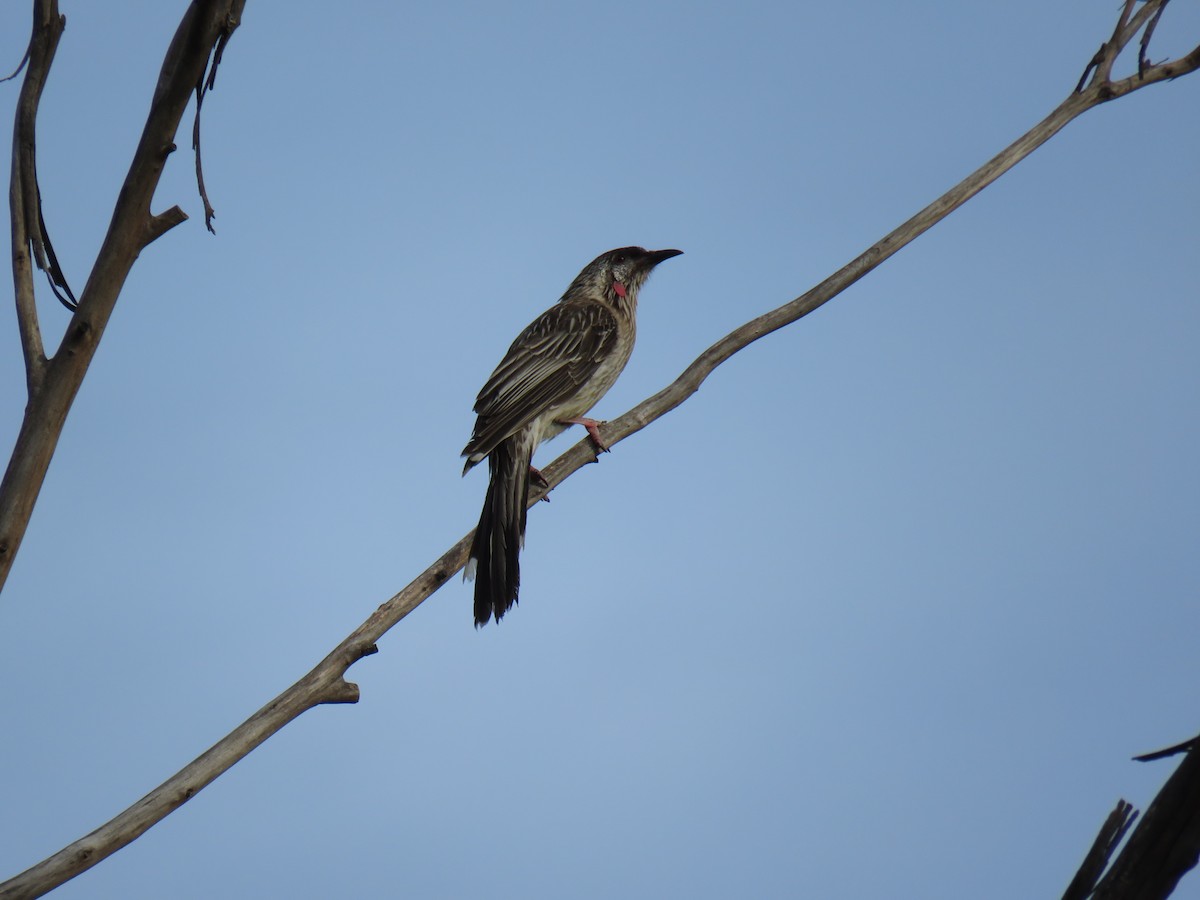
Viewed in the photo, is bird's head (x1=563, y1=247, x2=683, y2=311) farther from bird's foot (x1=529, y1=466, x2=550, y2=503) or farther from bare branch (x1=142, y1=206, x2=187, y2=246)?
bare branch (x1=142, y1=206, x2=187, y2=246)

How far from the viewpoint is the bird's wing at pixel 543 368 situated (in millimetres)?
6133

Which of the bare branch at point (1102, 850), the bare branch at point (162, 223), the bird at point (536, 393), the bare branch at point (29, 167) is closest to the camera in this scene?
the bare branch at point (1102, 850)

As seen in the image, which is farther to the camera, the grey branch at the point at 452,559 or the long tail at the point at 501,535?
the long tail at the point at 501,535

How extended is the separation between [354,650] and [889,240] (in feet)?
7.18

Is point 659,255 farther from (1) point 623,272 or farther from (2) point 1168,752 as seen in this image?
(2) point 1168,752

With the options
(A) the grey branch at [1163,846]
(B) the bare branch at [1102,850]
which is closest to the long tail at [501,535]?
(B) the bare branch at [1102,850]

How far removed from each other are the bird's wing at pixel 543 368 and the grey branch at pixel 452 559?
636 mm

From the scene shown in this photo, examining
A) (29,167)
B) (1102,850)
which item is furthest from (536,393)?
(1102,850)

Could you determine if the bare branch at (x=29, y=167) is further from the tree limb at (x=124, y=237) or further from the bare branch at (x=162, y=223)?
the bare branch at (x=162, y=223)

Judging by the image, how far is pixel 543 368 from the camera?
662cm

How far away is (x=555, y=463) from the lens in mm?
5719

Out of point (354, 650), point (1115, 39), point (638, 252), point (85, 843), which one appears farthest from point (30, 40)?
point (638, 252)

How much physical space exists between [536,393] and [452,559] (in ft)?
7.83

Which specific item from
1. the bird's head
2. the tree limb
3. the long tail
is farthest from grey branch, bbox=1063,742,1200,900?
the bird's head
